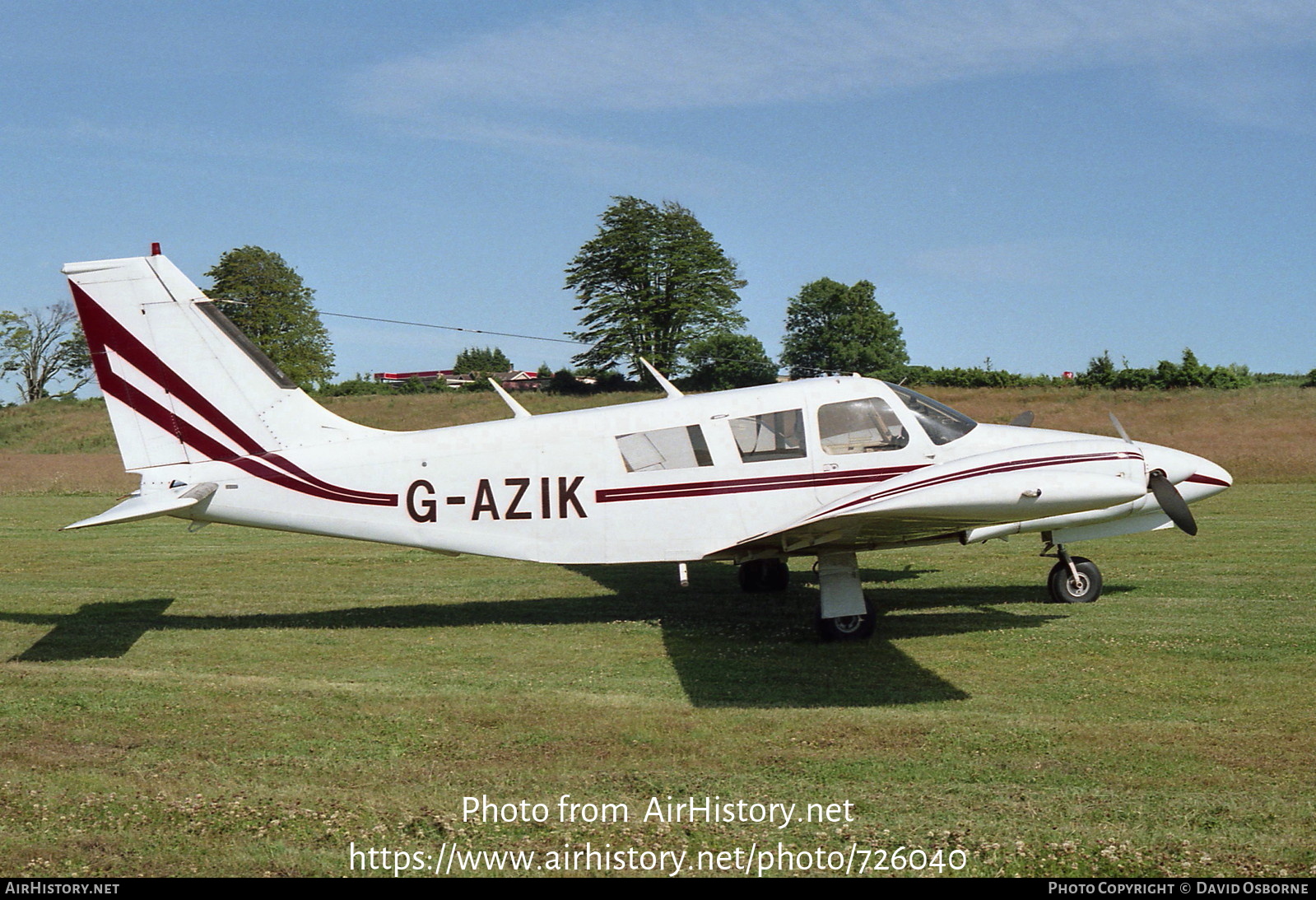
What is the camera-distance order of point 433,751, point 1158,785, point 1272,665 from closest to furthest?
point 1158,785, point 433,751, point 1272,665

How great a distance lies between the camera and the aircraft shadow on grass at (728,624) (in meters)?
8.70

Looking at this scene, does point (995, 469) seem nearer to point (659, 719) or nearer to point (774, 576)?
point (659, 719)

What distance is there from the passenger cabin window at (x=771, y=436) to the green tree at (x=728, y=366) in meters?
4.44

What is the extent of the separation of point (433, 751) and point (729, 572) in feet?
→ 29.1

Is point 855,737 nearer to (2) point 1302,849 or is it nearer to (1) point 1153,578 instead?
(2) point 1302,849

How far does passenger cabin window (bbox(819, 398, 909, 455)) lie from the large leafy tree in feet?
135

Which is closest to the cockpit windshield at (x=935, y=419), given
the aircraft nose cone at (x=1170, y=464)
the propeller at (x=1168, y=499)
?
the propeller at (x=1168, y=499)

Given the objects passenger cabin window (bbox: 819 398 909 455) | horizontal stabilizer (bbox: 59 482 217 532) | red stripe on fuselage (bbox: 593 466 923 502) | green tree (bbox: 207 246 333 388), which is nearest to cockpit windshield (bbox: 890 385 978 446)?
passenger cabin window (bbox: 819 398 909 455)

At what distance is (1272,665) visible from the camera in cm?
878

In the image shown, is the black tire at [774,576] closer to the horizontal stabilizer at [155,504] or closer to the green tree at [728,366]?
the green tree at [728,366]

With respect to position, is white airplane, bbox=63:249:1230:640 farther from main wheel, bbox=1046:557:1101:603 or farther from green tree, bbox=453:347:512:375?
green tree, bbox=453:347:512:375

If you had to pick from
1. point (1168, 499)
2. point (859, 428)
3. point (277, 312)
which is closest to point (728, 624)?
point (859, 428)

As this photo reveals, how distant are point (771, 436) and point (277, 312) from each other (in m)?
57.7

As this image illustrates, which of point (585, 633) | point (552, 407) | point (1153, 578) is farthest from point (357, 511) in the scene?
point (552, 407)
